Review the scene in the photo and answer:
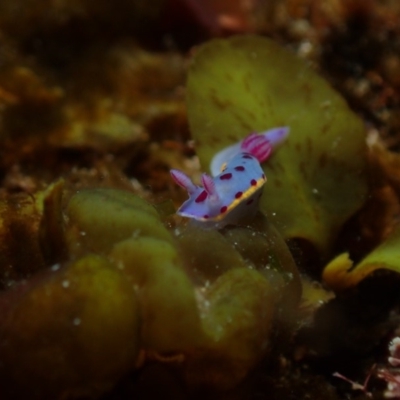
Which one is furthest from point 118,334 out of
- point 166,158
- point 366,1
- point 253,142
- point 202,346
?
point 366,1

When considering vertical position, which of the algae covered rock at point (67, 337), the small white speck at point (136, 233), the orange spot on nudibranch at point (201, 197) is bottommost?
the algae covered rock at point (67, 337)

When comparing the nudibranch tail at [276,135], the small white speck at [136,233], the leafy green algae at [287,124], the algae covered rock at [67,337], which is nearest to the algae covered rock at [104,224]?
the small white speck at [136,233]

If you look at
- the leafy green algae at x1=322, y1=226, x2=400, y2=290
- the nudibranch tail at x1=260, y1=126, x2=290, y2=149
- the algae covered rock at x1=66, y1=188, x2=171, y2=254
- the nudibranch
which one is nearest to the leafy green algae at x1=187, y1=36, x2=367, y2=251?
the nudibranch tail at x1=260, y1=126, x2=290, y2=149

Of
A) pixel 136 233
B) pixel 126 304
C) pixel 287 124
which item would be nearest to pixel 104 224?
pixel 136 233

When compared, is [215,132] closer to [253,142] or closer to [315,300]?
[253,142]

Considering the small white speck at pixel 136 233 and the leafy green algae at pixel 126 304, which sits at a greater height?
the small white speck at pixel 136 233

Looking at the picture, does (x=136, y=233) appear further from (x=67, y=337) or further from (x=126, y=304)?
(x=67, y=337)

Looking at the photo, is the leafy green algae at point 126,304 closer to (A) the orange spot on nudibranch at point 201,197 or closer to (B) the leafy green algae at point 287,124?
(A) the orange spot on nudibranch at point 201,197
